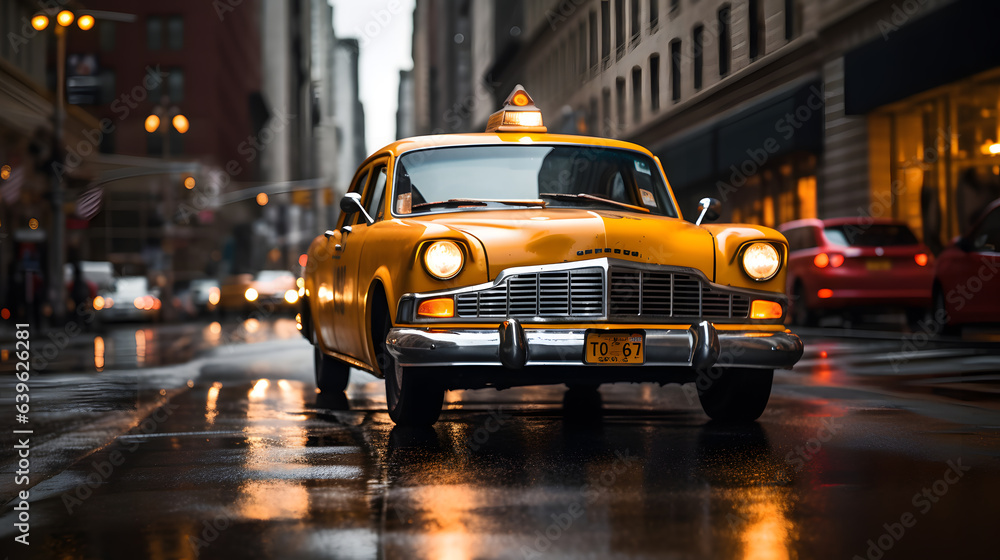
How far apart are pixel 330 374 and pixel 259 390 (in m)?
0.94

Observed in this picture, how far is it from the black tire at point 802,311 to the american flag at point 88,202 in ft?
73.2

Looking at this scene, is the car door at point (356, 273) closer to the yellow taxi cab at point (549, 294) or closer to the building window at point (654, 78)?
the yellow taxi cab at point (549, 294)

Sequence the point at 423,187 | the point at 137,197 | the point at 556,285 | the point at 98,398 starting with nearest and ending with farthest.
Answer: the point at 556,285 → the point at 423,187 → the point at 98,398 → the point at 137,197

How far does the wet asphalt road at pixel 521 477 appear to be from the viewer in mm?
4129

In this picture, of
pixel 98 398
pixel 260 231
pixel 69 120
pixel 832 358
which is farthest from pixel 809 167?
pixel 260 231

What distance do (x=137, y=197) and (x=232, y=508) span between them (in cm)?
6181

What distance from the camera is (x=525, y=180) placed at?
304 inches

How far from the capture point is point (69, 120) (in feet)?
150

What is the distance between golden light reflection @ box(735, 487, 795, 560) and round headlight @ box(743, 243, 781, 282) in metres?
2.06

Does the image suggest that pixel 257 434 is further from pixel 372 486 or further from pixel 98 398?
pixel 98 398

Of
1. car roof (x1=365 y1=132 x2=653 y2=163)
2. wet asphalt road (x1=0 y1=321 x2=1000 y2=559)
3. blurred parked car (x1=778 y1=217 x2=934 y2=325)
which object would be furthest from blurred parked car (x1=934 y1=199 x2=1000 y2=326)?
car roof (x1=365 y1=132 x2=653 y2=163)

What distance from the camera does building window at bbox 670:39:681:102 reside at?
27.9m

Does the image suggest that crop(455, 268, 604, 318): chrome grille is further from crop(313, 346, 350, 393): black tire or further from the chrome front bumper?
crop(313, 346, 350, 393): black tire

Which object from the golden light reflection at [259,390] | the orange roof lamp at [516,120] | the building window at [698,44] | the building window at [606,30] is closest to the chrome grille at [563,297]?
the orange roof lamp at [516,120]
